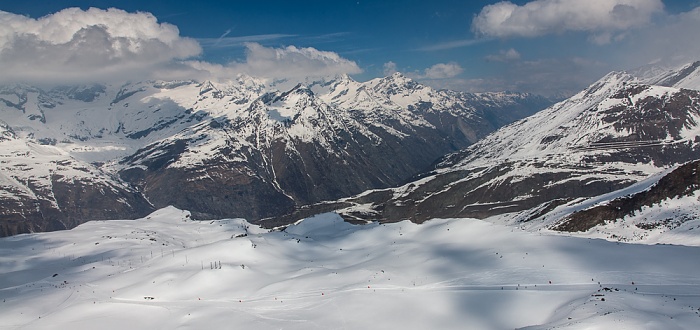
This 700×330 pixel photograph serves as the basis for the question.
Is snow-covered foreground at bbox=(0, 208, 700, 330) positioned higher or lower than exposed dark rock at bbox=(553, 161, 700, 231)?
higher

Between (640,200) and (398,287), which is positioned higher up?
(398,287)

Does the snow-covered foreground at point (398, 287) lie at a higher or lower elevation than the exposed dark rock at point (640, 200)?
higher

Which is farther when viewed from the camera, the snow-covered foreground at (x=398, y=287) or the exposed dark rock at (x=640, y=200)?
the exposed dark rock at (x=640, y=200)

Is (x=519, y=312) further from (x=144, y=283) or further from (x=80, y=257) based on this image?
(x=80, y=257)

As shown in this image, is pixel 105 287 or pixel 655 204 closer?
pixel 105 287

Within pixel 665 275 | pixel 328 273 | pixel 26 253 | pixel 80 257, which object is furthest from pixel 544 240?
pixel 26 253

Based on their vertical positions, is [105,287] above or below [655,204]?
above

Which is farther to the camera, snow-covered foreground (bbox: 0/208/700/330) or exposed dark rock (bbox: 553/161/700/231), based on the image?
exposed dark rock (bbox: 553/161/700/231)

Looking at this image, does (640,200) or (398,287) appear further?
(640,200)
